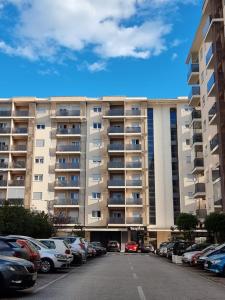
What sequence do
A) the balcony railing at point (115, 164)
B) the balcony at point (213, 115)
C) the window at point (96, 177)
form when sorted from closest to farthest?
the balcony at point (213, 115)
the balcony railing at point (115, 164)
the window at point (96, 177)

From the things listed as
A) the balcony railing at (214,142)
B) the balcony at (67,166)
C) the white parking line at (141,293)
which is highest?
the balcony at (67,166)

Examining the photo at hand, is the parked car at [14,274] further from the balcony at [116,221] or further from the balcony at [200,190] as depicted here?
the balcony at [116,221]

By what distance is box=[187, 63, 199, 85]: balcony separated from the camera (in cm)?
5631

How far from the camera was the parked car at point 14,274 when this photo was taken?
37.7 ft

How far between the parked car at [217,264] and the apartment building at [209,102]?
21.1m

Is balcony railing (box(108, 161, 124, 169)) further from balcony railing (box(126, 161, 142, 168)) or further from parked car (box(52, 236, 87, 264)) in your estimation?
parked car (box(52, 236, 87, 264))

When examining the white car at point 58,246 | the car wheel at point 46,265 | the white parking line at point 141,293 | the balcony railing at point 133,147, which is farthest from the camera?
the balcony railing at point 133,147

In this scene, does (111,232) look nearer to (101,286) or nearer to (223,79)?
(223,79)

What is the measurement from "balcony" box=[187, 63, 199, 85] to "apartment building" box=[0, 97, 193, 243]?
42.4 ft

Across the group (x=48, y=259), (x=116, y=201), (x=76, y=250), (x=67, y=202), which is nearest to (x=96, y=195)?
(x=116, y=201)

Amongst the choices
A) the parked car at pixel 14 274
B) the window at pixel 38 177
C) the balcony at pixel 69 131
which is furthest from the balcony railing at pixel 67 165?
the parked car at pixel 14 274

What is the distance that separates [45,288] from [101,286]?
186 cm

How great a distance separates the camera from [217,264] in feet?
65.6

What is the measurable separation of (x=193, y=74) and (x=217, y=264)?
39815 mm
